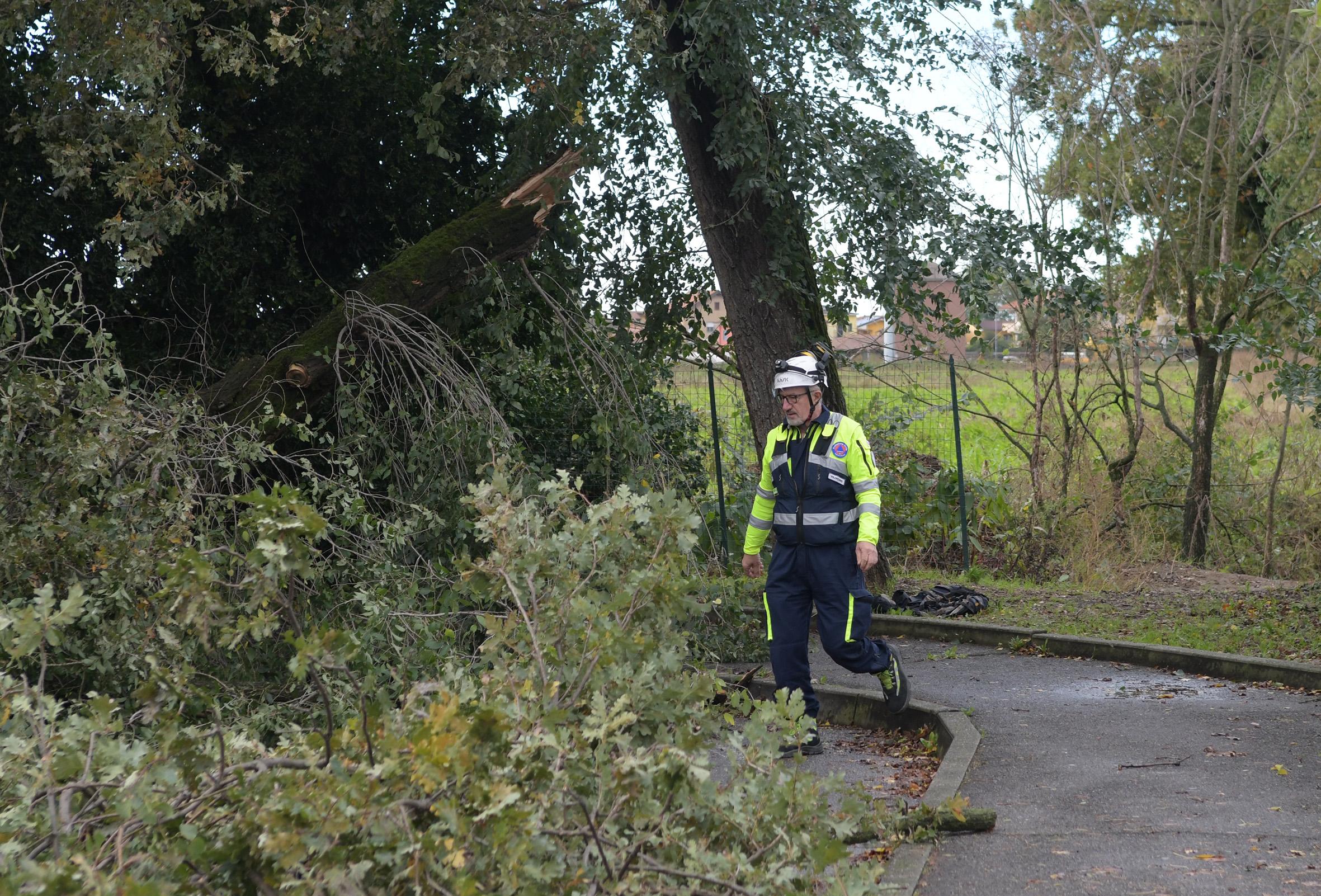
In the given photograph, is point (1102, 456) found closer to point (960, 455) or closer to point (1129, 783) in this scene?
point (960, 455)

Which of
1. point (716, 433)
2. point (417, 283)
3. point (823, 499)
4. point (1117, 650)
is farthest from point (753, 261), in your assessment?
point (823, 499)

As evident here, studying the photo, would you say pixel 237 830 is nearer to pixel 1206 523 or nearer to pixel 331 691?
pixel 331 691

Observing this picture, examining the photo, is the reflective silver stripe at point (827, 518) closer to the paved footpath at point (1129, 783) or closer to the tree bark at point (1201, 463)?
the paved footpath at point (1129, 783)

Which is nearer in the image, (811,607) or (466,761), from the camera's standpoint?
(466,761)

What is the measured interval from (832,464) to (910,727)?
1806 millimetres

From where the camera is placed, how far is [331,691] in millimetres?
5523

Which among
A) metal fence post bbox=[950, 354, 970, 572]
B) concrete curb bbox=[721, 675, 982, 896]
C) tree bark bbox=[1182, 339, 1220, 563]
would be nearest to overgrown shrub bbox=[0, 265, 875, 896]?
concrete curb bbox=[721, 675, 982, 896]

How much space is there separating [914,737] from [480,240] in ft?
14.9

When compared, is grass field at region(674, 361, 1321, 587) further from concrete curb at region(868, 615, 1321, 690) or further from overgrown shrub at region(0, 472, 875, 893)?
overgrown shrub at region(0, 472, 875, 893)

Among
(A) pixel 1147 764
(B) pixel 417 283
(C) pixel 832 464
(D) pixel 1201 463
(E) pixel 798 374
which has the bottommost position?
(A) pixel 1147 764

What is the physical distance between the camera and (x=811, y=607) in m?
6.74

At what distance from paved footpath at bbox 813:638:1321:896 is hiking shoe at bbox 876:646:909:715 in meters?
0.47

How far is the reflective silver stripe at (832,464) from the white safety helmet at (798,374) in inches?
14.4

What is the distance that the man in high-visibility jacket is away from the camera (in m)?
6.62
